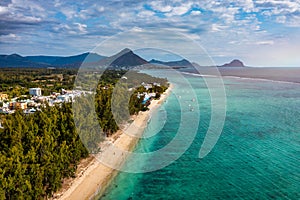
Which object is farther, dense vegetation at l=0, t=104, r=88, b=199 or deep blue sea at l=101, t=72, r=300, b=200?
deep blue sea at l=101, t=72, r=300, b=200

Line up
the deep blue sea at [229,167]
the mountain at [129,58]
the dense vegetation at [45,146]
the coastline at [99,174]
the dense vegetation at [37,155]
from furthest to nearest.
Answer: the mountain at [129,58] → the deep blue sea at [229,167] → the coastline at [99,174] → the dense vegetation at [45,146] → the dense vegetation at [37,155]

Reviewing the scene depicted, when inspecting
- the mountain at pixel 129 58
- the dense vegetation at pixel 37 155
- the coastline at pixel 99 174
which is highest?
the mountain at pixel 129 58

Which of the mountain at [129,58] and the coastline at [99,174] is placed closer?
the coastline at [99,174]

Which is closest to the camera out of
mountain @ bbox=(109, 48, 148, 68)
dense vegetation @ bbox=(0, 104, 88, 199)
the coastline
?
dense vegetation @ bbox=(0, 104, 88, 199)

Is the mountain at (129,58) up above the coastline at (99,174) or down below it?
above

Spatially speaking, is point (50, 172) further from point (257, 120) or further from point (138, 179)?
point (257, 120)

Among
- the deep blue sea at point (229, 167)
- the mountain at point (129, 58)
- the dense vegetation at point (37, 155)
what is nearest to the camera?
the dense vegetation at point (37, 155)

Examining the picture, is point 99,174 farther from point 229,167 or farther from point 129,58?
point 129,58

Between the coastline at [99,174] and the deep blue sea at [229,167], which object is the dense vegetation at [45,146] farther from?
the deep blue sea at [229,167]

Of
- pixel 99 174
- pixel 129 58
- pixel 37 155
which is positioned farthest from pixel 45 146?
pixel 129 58

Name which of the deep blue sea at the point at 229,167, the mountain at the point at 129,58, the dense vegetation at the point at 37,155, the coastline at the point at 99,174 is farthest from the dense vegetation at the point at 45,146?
the mountain at the point at 129,58

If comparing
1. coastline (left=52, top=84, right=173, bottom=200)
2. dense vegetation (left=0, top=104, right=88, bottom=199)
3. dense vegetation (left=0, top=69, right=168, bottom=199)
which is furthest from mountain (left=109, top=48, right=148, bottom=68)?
coastline (left=52, top=84, right=173, bottom=200)

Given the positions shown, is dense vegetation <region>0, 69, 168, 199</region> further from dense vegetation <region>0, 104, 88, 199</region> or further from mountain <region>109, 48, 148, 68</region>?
mountain <region>109, 48, 148, 68</region>
